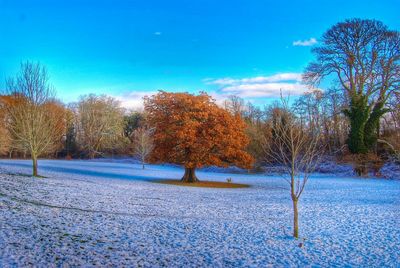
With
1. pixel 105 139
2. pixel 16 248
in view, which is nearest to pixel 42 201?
pixel 16 248

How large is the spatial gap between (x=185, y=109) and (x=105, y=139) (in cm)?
4263

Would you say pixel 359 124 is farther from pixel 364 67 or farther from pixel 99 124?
pixel 99 124

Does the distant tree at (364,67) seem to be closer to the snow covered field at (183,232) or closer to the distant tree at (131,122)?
the snow covered field at (183,232)

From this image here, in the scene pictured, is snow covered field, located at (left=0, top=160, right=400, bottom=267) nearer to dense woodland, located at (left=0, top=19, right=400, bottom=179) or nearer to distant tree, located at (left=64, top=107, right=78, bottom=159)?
dense woodland, located at (left=0, top=19, right=400, bottom=179)

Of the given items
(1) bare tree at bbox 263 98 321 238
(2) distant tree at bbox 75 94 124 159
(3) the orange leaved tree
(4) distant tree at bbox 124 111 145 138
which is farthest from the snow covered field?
(4) distant tree at bbox 124 111 145 138

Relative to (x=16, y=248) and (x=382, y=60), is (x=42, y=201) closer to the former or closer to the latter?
(x=16, y=248)

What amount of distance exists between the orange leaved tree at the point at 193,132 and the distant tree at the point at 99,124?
129ft

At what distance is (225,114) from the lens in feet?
77.6

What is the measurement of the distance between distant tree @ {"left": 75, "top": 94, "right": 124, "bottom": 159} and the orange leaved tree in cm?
3917

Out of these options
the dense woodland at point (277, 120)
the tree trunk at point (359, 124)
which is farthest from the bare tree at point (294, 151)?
the tree trunk at point (359, 124)

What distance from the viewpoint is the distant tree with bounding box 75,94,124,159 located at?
6190 centimetres

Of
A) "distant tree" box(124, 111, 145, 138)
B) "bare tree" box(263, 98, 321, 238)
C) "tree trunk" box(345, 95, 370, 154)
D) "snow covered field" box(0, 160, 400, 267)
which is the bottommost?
"snow covered field" box(0, 160, 400, 267)

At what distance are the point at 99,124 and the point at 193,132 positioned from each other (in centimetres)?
4535

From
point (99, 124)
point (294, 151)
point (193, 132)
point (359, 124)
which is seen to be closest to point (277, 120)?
point (294, 151)
